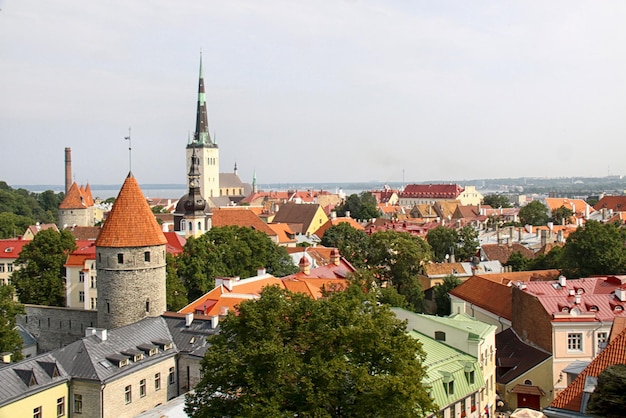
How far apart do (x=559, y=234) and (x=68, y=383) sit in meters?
50.0

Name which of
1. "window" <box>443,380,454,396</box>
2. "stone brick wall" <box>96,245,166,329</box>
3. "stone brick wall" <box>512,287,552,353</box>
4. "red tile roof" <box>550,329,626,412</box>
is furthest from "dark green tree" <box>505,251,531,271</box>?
"red tile roof" <box>550,329,626,412</box>

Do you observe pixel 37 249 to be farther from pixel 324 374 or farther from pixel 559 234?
pixel 559 234

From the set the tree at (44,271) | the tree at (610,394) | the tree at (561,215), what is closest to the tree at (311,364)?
the tree at (610,394)

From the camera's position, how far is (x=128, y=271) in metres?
32.0

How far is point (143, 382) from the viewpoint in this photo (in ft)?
88.0

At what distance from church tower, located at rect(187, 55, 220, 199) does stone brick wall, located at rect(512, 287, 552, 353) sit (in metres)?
86.8

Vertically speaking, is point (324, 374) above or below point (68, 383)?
above

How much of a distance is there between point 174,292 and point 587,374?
2621 centimetres

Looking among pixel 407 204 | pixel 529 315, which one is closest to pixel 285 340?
pixel 529 315

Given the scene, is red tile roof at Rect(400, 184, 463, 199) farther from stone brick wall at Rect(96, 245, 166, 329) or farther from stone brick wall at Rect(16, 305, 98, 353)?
stone brick wall at Rect(96, 245, 166, 329)

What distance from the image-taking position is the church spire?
114688 mm

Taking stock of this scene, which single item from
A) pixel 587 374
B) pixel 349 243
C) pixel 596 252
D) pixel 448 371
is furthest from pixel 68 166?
pixel 587 374

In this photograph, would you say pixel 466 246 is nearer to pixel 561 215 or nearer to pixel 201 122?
pixel 561 215

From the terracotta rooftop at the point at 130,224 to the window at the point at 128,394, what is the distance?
7.87 metres
